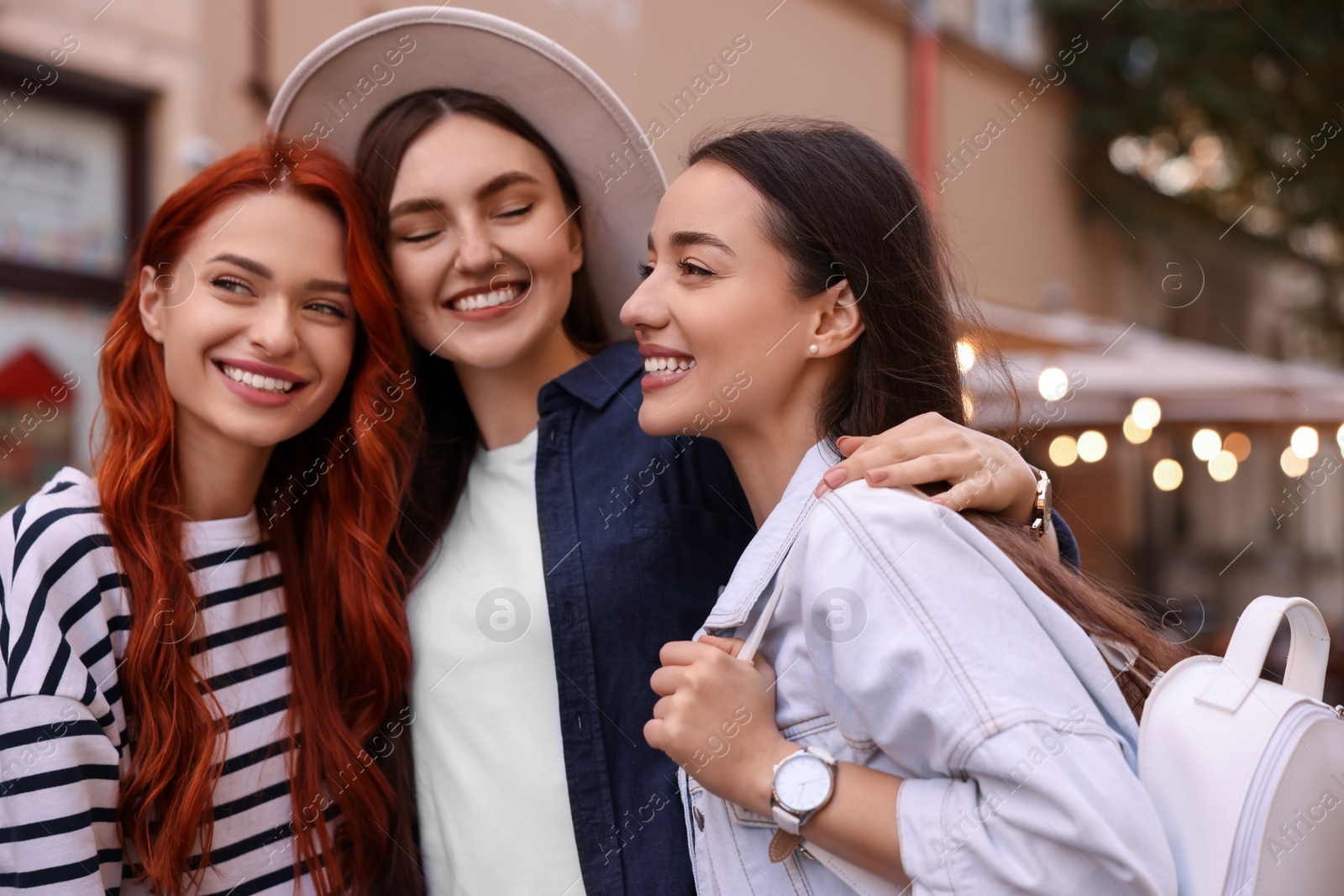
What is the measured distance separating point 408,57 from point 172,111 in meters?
3.36

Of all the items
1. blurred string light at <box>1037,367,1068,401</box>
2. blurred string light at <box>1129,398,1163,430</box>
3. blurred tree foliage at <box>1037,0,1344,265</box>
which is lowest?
blurred string light at <box>1129,398,1163,430</box>

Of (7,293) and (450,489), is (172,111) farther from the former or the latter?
(450,489)

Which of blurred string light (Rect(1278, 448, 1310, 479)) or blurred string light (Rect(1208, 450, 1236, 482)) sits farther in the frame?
blurred string light (Rect(1278, 448, 1310, 479))

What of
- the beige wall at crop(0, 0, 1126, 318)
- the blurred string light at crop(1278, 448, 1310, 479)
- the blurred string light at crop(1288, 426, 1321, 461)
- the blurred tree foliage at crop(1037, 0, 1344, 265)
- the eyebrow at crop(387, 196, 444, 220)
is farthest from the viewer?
the blurred tree foliage at crop(1037, 0, 1344, 265)

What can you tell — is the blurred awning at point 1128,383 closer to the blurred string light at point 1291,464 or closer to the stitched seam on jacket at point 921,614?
the blurred string light at point 1291,464

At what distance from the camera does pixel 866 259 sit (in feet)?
5.96

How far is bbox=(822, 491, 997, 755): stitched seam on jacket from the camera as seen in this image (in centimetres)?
131

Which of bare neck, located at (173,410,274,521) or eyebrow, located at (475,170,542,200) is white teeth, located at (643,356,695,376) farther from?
bare neck, located at (173,410,274,521)

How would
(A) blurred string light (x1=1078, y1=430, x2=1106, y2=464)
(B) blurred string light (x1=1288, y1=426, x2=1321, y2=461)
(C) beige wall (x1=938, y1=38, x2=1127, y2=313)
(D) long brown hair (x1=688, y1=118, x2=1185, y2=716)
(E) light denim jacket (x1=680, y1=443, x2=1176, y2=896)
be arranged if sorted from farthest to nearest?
(C) beige wall (x1=938, y1=38, x2=1127, y2=313) → (A) blurred string light (x1=1078, y1=430, x2=1106, y2=464) → (B) blurred string light (x1=1288, y1=426, x2=1321, y2=461) → (D) long brown hair (x1=688, y1=118, x2=1185, y2=716) → (E) light denim jacket (x1=680, y1=443, x2=1176, y2=896)

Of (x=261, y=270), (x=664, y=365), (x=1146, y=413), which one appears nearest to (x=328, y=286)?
(x=261, y=270)

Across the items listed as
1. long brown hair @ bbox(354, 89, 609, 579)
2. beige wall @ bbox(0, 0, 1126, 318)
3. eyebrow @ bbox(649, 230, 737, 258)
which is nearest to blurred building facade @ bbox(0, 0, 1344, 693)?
beige wall @ bbox(0, 0, 1126, 318)

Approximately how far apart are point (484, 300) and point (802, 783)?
1.21m

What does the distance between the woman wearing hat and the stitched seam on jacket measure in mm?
336

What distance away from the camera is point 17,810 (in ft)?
5.42
